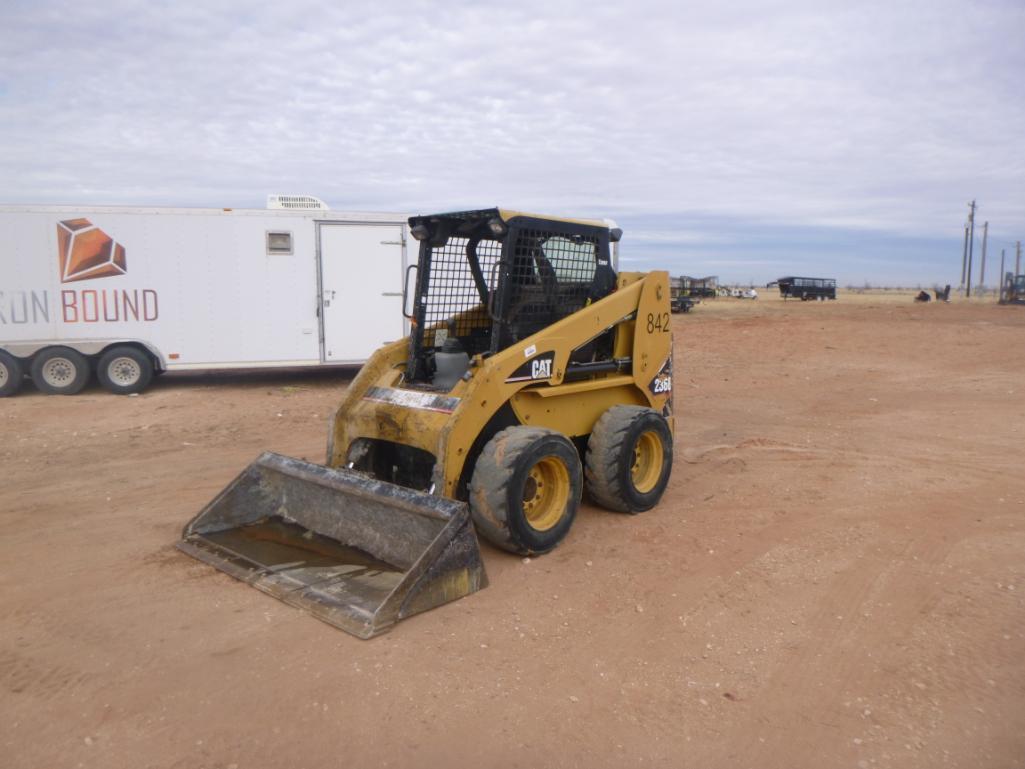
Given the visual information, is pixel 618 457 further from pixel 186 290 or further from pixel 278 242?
pixel 186 290

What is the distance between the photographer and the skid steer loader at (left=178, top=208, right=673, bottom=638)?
484cm

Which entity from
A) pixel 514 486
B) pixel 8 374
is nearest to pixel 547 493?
pixel 514 486

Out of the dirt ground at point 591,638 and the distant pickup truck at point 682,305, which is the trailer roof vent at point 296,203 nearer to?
the dirt ground at point 591,638

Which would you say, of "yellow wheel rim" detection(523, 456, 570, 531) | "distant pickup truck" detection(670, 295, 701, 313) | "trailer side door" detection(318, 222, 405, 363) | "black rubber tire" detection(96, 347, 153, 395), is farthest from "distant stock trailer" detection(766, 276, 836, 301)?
"yellow wheel rim" detection(523, 456, 570, 531)

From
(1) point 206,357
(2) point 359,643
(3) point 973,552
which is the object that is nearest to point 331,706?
(2) point 359,643

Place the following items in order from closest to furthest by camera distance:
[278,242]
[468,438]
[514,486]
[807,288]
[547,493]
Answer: [514,486]
[468,438]
[547,493]
[278,242]
[807,288]

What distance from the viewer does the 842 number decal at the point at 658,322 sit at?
6934 millimetres

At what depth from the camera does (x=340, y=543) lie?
213 inches

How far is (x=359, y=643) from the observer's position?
4152 millimetres

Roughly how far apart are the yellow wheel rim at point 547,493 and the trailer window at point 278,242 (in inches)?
333

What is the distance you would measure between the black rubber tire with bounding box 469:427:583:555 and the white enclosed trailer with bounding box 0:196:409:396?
8.00m

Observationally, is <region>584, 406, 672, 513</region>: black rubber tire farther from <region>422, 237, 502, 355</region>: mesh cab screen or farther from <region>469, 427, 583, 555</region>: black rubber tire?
<region>422, 237, 502, 355</region>: mesh cab screen

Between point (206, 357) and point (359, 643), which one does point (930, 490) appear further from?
point (206, 357)

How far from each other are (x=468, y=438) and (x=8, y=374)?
9.84 m
